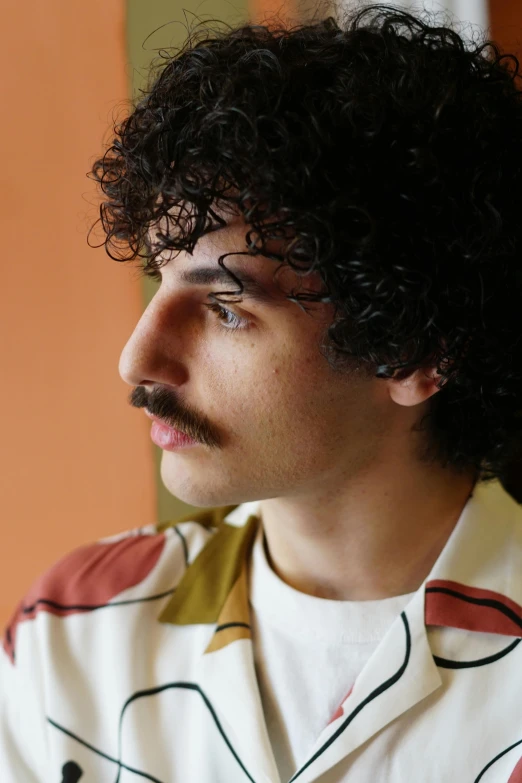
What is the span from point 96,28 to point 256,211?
2.00 ft

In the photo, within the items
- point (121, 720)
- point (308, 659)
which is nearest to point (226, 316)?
point (308, 659)

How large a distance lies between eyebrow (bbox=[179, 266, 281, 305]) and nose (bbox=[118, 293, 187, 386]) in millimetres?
61

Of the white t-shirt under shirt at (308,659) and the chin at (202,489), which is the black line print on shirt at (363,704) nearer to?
the white t-shirt under shirt at (308,659)

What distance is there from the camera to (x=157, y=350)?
0.97m

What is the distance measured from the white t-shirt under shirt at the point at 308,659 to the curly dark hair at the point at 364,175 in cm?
33

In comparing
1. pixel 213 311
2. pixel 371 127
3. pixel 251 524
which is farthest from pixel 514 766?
pixel 371 127

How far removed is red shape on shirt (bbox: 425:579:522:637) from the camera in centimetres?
99

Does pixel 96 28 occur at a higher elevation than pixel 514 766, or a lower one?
higher

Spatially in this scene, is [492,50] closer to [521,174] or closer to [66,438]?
[521,174]

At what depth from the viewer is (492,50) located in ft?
3.71

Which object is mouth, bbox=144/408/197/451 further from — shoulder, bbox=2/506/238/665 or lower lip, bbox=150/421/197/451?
shoulder, bbox=2/506/238/665

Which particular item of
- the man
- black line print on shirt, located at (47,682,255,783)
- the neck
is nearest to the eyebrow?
the man

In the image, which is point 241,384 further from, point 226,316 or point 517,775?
point 517,775

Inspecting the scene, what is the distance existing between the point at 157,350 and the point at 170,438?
0.40 feet
